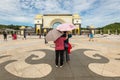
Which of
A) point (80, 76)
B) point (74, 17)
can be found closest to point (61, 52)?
point (80, 76)

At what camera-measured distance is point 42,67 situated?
6.88 m

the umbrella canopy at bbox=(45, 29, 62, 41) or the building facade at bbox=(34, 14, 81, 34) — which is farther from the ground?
the building facade at bbox=(34, 14, 81, 34)

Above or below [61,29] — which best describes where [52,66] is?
below

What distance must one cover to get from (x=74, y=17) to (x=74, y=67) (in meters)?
64.0

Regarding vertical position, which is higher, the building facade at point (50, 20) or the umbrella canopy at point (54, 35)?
the building facade at point (50, 20)

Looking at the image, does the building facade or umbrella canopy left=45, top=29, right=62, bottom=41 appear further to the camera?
the building facade

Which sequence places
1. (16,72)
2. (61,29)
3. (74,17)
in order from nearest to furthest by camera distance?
(16,72)
(61,29)
(74,17)

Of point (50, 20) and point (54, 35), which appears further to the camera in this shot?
point (50, 20)

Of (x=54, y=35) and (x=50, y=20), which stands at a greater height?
(x=50, y=20)

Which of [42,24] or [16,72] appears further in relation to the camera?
[42,24]

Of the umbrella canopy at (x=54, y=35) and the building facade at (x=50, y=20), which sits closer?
the umbrella canopy at (x=54, y=35)

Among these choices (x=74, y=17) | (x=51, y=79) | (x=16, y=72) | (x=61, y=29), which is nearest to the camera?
(x=51, y=79)

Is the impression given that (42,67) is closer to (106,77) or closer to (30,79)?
(30,79)

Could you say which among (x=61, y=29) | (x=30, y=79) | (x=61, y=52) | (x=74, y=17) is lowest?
(x=30, y=79)
